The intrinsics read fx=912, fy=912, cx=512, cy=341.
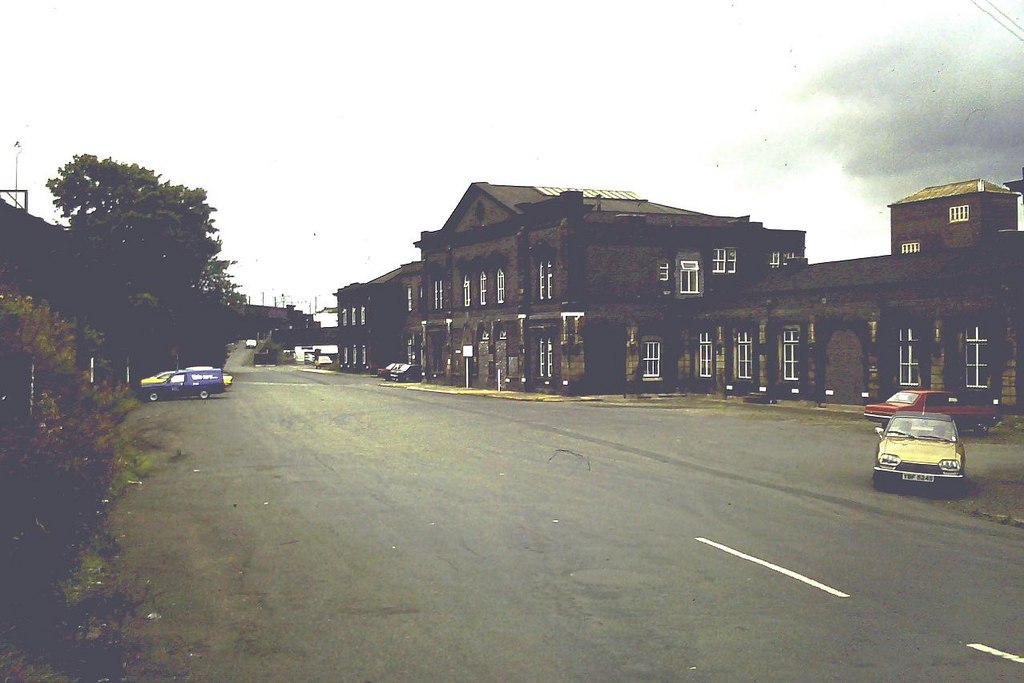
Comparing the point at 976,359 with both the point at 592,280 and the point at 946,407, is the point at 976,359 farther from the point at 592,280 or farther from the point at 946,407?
the point at 592,280

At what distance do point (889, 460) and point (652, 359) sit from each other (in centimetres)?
3675

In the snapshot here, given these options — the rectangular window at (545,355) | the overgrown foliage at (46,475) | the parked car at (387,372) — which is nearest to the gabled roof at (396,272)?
the parked car at (387,372)

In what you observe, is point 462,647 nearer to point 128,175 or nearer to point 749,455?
point 749,455

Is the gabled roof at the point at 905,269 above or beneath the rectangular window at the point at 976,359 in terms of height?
above

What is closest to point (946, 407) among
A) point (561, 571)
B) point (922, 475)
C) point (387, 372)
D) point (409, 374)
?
point (922, 475)

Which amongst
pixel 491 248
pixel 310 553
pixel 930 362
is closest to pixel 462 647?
pixel 310 553

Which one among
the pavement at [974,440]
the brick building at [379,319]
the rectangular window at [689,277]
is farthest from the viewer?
the brick building at [379,319]

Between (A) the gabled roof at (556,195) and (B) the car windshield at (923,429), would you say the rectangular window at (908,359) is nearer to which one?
(B) the car windshield at (923,429)

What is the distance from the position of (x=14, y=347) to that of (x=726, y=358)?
44.1 meters

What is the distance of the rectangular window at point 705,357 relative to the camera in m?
53.1

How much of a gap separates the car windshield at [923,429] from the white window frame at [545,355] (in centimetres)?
3640

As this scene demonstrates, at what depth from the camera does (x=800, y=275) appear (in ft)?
164

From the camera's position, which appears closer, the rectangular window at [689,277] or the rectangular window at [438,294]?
the rectangular window at [689,277]

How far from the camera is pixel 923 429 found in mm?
19750
